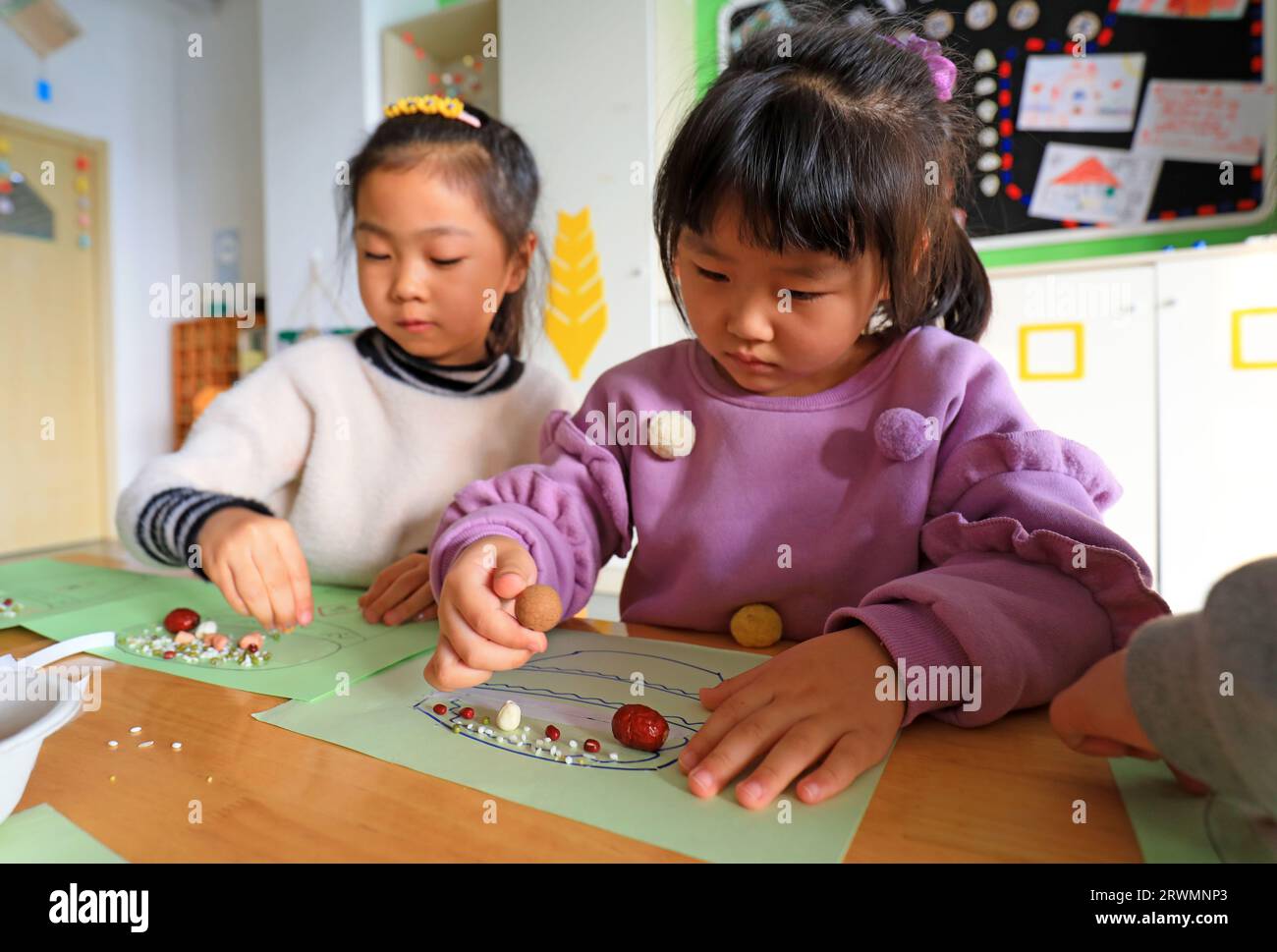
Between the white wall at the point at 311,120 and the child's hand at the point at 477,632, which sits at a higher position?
the white wall at the point at 311,120

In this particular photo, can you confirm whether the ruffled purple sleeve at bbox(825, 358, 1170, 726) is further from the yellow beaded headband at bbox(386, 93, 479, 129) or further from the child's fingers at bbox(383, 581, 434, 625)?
the yellow beaded headband at bbox(386, 93, 479, 129)

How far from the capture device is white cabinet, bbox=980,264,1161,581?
6.19 ft

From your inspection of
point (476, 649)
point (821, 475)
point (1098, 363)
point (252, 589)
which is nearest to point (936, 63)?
point (821, 475)

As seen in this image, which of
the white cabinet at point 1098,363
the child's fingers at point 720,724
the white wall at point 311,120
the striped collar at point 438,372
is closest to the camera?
the child's fingers at point 720,724

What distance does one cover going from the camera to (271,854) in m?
0.32

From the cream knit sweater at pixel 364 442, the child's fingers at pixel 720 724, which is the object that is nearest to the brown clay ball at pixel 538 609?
the child's fingers at pixel 720 724

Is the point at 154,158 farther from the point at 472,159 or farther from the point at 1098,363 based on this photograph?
the point at 1098,363

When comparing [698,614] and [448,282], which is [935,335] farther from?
[448,282]

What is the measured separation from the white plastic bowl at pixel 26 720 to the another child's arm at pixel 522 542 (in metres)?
0.18

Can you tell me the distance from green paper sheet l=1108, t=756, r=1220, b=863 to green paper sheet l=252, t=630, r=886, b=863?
0.11 meters

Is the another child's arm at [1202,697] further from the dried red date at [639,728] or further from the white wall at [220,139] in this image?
the white wall at [220,139]

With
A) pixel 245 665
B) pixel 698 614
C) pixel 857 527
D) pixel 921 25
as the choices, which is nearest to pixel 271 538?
pixel 245 665

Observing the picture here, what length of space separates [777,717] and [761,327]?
0.29 m

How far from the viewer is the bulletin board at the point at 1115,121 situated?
2070mm
